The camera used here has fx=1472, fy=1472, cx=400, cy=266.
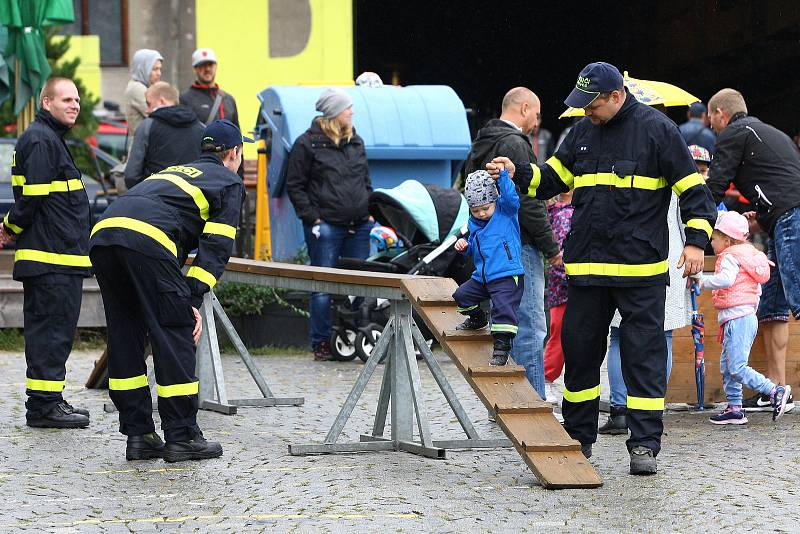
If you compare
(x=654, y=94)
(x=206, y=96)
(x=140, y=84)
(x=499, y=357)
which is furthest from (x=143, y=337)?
(x=140, y=84)

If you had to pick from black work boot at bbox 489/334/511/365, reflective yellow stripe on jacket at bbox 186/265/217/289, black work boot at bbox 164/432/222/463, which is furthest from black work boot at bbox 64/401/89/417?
black work boot at bbox 489/334/511/365

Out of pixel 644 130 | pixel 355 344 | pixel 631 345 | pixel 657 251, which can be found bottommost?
pixel 355 344

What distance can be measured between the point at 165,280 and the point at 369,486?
1.43 meters

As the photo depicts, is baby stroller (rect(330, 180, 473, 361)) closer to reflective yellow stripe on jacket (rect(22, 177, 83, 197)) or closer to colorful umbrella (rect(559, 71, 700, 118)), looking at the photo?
colorful umbrella (rect(559, 71, 700, 118))

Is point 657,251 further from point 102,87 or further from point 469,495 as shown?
point 102,87

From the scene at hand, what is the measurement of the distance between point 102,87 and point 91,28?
0.86 meters

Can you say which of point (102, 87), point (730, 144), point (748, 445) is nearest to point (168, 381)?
point (748, 445)

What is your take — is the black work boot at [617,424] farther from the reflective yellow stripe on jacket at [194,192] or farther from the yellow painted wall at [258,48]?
the yellow painted wall at [258,48]

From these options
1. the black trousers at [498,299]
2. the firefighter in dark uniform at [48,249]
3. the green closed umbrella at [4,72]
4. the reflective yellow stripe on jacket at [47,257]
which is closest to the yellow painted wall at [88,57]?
the green closed umbrella at [4,72]

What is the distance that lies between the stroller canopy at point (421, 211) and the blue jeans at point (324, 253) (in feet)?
0.99

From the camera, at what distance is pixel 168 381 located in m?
7.04

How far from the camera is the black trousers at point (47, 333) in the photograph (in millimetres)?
8148

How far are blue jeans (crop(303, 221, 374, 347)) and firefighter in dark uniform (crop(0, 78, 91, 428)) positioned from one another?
297 centimetres

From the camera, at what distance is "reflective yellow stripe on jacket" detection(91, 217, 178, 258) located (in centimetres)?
693
